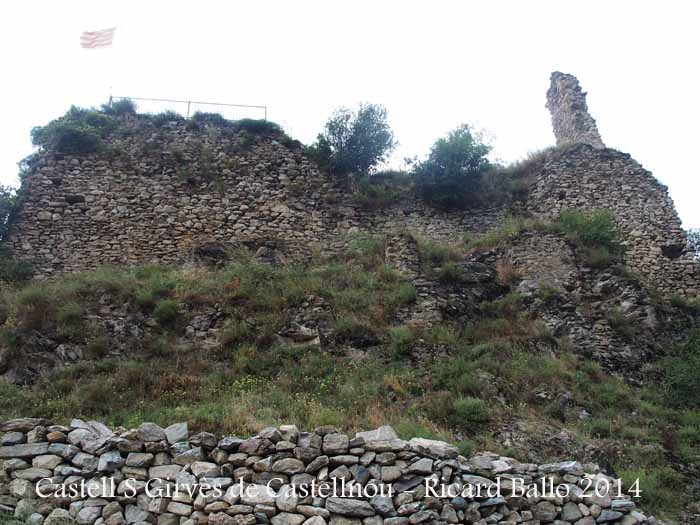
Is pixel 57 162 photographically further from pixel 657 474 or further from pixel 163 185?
pixel 657 474

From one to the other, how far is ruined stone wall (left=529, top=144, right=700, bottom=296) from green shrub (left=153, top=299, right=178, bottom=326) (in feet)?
33.1

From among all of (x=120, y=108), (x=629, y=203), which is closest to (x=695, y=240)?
(x=629, y=203)

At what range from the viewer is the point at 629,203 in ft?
57.5

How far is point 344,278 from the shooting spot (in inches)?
556

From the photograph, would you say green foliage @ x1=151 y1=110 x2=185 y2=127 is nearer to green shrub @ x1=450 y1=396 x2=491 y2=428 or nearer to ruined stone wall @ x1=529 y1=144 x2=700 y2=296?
ruined stone wall @ x1=529 y1=144 x2=700 y2=296

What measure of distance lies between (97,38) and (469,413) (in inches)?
566

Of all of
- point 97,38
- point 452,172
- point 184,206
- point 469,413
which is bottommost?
point 469,413

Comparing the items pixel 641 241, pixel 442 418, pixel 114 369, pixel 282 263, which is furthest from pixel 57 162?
pixel 641 241

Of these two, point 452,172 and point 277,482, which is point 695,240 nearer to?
point 452,172

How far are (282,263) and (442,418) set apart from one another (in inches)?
258

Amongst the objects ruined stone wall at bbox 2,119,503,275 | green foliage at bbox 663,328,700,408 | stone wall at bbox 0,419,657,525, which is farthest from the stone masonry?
stone wall at bbox 0,419,657,525

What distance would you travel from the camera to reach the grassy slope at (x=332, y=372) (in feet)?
31.2

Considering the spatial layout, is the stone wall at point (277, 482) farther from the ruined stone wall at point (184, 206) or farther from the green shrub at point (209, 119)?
the green shrub at point (209, 119)

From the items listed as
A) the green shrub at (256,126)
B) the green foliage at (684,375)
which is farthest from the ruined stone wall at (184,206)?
the green foliage at (684,375)
